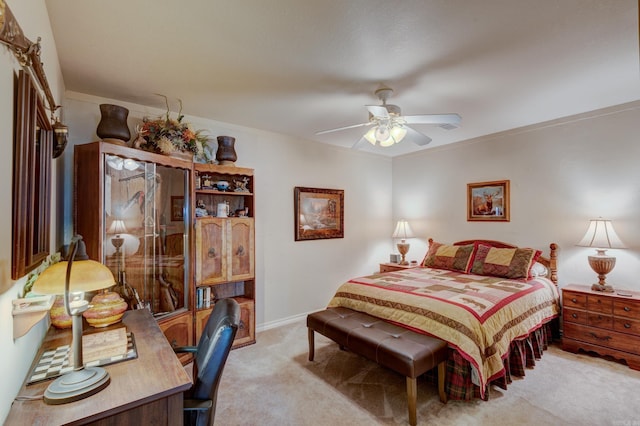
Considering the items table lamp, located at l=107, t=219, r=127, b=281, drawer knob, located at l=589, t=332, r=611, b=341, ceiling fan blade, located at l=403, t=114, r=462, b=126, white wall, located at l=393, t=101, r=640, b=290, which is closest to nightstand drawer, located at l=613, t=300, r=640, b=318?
drawer knob, located at l=589, t=332, r=611, b=341

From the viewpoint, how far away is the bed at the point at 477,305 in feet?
7.73

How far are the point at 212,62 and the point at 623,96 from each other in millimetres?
3818

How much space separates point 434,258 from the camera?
4367mm

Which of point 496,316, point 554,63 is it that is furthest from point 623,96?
point 496,316

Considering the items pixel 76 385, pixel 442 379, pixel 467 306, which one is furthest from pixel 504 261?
pixel 76 385

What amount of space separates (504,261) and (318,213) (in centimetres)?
247

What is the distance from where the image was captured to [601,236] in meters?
3.18

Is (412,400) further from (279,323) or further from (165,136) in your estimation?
(165,136)

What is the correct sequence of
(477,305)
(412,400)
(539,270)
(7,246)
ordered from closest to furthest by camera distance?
(7,246), (412,400), (477,305), (539,270)

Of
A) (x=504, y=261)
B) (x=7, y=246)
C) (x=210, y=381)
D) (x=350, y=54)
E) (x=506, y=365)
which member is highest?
(x=350, y=54)

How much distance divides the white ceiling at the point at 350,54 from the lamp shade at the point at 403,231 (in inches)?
89.1

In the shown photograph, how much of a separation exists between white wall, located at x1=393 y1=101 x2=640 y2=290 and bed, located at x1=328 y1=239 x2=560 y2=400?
0.24 metres

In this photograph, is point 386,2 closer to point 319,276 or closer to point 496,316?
point 496,316

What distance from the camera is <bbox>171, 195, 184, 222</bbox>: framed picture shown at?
3062 mm
